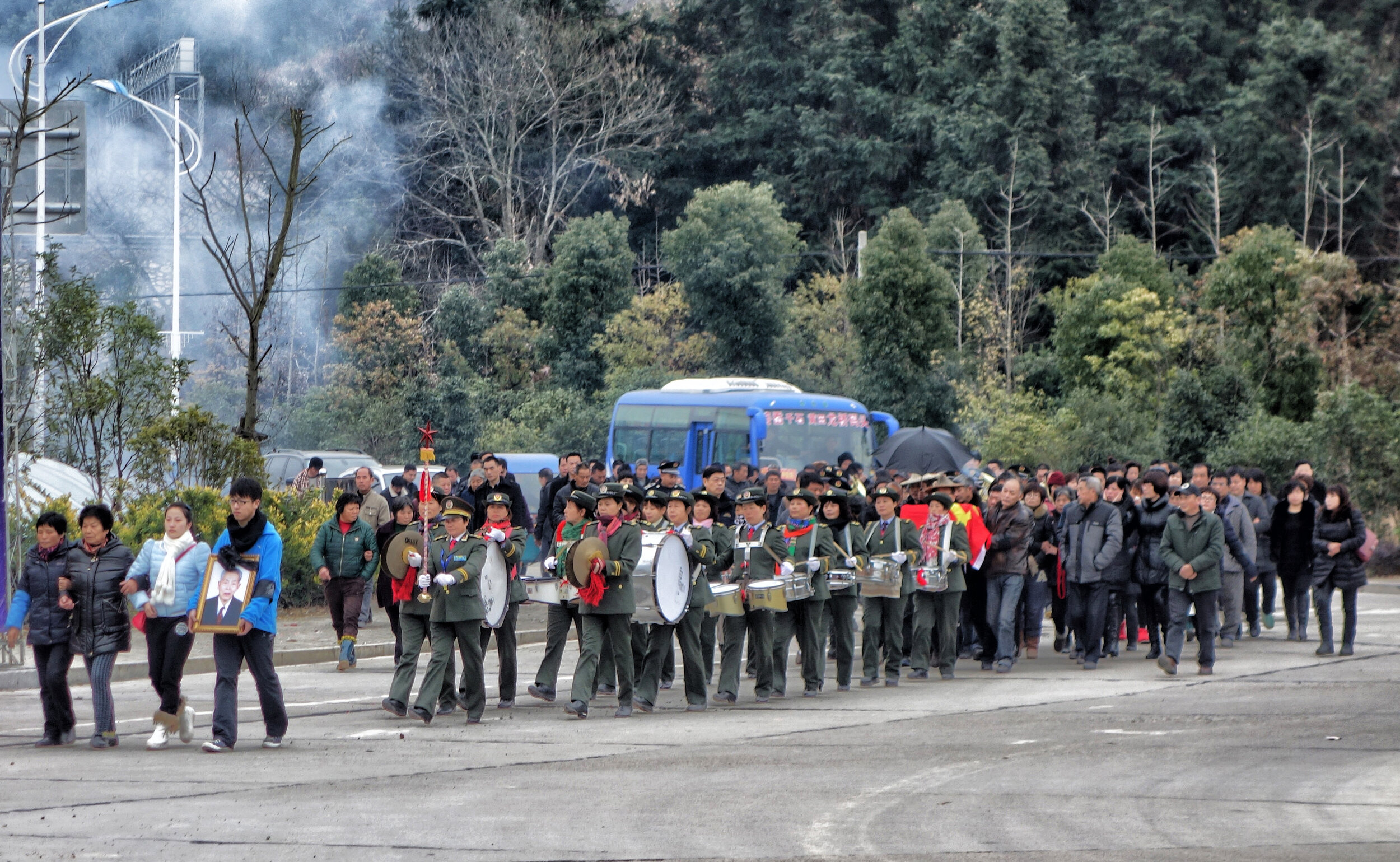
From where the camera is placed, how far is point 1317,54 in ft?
173

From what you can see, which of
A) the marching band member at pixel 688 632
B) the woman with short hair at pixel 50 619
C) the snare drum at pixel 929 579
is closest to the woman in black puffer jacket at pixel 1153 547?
the snare drum at pixel 929 579

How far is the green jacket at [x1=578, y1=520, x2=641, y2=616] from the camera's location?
43.6 ft

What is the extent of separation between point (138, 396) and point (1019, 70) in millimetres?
39262

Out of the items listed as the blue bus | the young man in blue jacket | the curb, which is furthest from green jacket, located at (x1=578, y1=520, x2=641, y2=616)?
the blue bus

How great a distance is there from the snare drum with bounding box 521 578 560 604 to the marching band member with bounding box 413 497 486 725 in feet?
2.41

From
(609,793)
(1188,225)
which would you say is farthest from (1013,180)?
(609,793)

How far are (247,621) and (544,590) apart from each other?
3087 millimetres

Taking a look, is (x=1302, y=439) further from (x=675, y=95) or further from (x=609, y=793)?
(x=675, y=95)

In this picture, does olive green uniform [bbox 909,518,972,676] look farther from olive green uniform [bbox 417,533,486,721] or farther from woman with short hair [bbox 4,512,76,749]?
woman with short hair [bbox 4,512,76,749]

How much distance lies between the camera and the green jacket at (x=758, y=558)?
1449 centimetres

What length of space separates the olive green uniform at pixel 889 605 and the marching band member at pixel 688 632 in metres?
2.24

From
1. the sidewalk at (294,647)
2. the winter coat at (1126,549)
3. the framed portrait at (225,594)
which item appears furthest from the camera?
the winter coat at (1126,549)

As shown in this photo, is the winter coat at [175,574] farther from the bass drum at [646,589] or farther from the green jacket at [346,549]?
the green jacket at [346,549]

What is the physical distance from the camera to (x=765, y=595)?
14.3 metres
